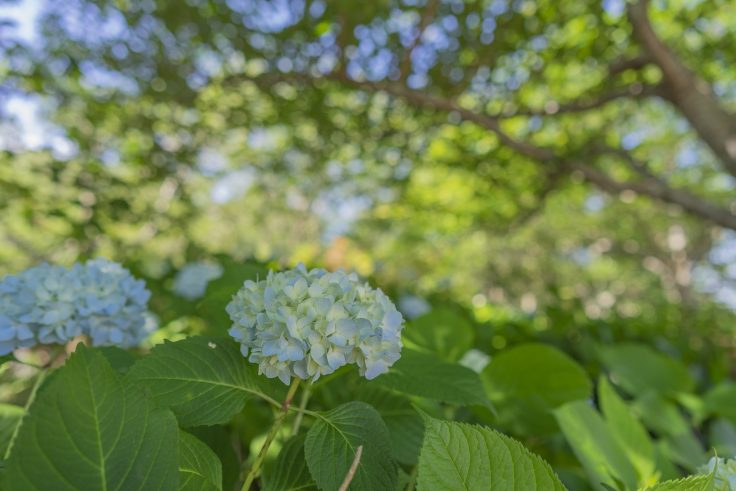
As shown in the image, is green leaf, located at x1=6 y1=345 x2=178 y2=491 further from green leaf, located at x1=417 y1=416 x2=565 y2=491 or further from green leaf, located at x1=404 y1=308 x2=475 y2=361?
green leaf, located at x1=404 y1=308 x2=475 y2=361

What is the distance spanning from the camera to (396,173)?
490cm

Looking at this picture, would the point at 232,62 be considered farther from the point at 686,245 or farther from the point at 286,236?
the point at 286,236

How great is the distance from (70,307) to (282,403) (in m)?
0.52

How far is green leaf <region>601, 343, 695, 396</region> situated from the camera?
202 cm

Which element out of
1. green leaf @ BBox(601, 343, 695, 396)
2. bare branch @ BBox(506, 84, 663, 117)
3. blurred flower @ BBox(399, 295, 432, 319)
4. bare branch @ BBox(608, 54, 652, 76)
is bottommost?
blurred flower @ BBox(399, 295, 432, 319)

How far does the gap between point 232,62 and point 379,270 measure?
2.64m

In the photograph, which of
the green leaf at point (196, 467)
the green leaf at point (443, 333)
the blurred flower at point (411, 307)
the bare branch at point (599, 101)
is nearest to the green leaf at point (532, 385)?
the green leaf at point (443, 333)

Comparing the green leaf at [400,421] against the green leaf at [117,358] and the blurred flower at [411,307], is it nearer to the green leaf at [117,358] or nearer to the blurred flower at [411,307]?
the green leaf at [117,358]

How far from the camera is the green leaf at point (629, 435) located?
3.51 feet

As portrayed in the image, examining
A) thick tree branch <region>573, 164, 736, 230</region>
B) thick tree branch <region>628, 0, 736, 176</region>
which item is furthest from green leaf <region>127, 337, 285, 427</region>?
thick tree branch <region>628, 0, 736, 176</region>

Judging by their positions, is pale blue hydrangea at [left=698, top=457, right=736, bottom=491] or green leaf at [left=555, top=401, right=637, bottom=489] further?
green leaf at [left=555, top=401, right=637, bottom=489]

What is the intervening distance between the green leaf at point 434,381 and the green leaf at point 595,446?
258mm

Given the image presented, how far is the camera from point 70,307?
3.27ft

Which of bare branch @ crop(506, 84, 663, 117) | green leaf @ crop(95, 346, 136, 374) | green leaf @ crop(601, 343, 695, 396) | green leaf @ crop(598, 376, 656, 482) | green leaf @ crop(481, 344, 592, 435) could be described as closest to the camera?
green leaf @ crop(95, 346, 136, 374)
